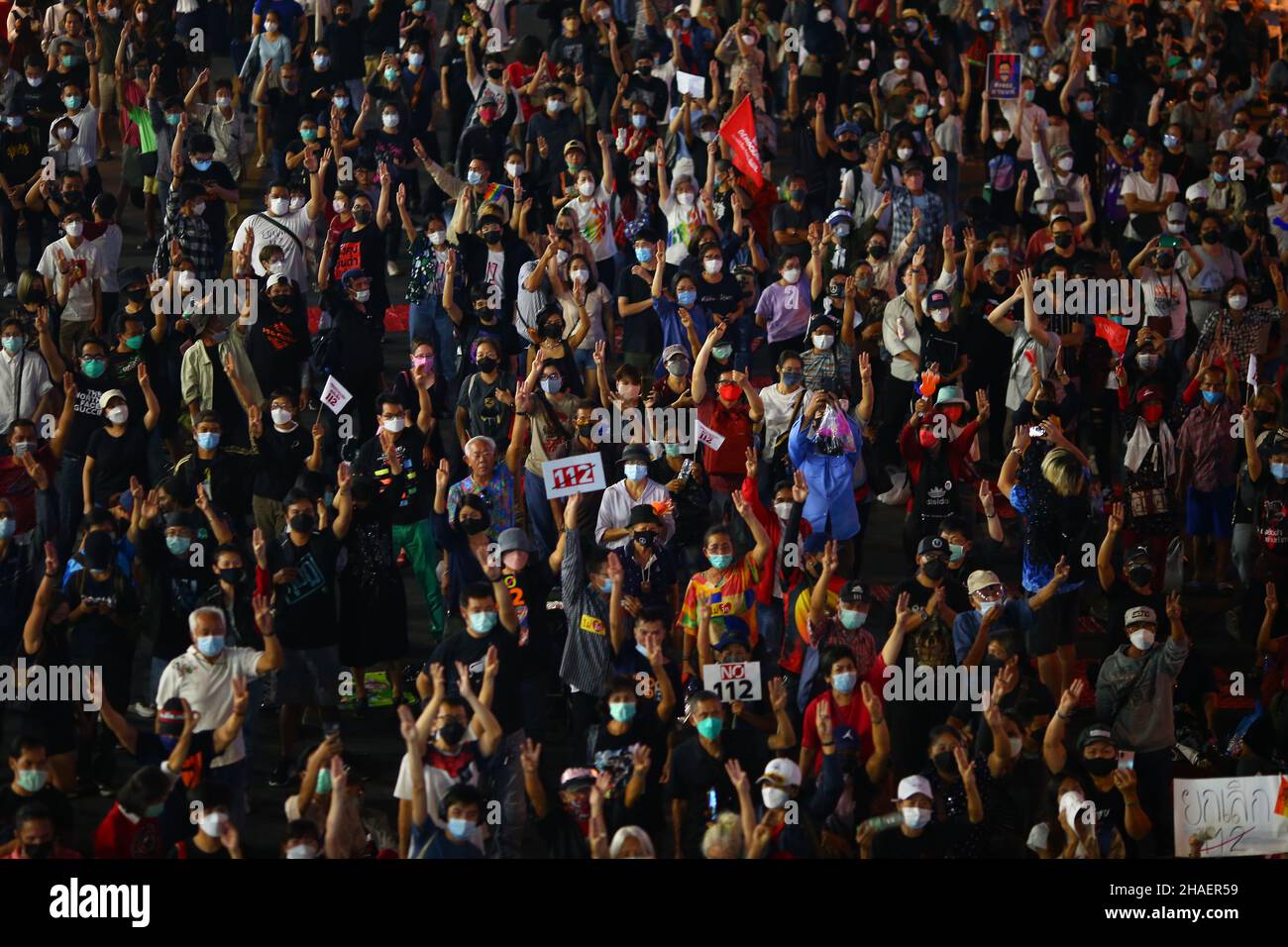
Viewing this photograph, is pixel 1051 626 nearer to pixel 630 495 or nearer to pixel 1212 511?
pixel 1212 511

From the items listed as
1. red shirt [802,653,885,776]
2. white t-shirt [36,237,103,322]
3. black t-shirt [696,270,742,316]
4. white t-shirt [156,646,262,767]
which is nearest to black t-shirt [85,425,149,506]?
white t-shirt [156,646,262,767]

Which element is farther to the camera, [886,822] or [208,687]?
[208,687]

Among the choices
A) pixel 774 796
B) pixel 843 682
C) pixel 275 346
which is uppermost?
pixel 275 346

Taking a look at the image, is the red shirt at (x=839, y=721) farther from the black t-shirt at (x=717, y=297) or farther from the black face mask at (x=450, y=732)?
the black t-shirt at (x=717, y=297)

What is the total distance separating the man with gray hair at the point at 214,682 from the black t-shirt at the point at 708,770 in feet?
7.68

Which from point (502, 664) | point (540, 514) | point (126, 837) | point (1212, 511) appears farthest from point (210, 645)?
point (1212, 511)

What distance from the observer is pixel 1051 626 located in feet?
47.8

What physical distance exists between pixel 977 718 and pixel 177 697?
4.40 meters

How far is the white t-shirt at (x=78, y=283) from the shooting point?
18.3 m

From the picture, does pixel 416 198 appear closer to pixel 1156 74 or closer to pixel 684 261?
pixel 684 261

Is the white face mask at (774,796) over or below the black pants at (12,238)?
below

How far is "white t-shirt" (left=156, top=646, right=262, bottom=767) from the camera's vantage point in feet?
43.1

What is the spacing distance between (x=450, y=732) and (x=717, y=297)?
5958 mm

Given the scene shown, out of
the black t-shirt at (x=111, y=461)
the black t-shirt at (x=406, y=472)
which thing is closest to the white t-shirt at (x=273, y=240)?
the black t-shirt at (x=111, y=461)
